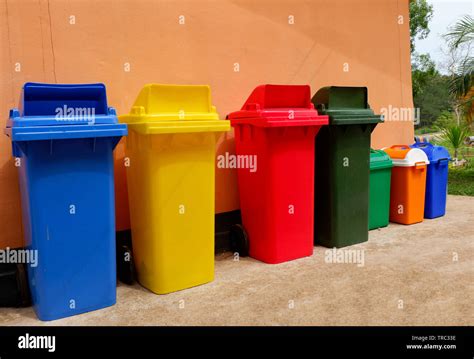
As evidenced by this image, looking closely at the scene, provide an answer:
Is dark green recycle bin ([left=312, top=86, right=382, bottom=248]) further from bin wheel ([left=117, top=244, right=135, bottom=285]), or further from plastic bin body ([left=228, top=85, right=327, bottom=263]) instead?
bin wheel ([left=117, top=244, right=135, bottom=285])

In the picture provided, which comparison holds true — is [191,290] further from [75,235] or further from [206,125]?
[206,125]

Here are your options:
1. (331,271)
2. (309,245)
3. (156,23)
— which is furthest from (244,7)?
(331,271)

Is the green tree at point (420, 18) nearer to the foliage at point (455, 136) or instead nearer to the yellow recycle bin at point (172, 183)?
the foliage at point (455, 136)

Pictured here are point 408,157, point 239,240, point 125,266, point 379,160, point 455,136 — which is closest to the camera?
point 125,266

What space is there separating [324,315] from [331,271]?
852 mm

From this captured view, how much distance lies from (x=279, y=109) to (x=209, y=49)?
1.03 metres

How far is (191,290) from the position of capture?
3.36 m

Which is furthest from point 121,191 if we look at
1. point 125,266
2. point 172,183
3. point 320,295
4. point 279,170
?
point 320,295

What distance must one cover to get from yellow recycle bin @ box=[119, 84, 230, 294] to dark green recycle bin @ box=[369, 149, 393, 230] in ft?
7.24

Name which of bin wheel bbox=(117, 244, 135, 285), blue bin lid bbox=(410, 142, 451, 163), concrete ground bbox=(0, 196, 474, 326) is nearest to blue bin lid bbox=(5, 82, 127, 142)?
bin wheel bbox=(117, 244, 135, 285)

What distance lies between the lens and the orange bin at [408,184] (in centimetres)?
505

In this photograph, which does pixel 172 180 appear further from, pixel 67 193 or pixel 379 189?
pixel 379 189

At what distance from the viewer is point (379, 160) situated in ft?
16.1

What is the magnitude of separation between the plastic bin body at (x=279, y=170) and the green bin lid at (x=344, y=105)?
8.5 inches
